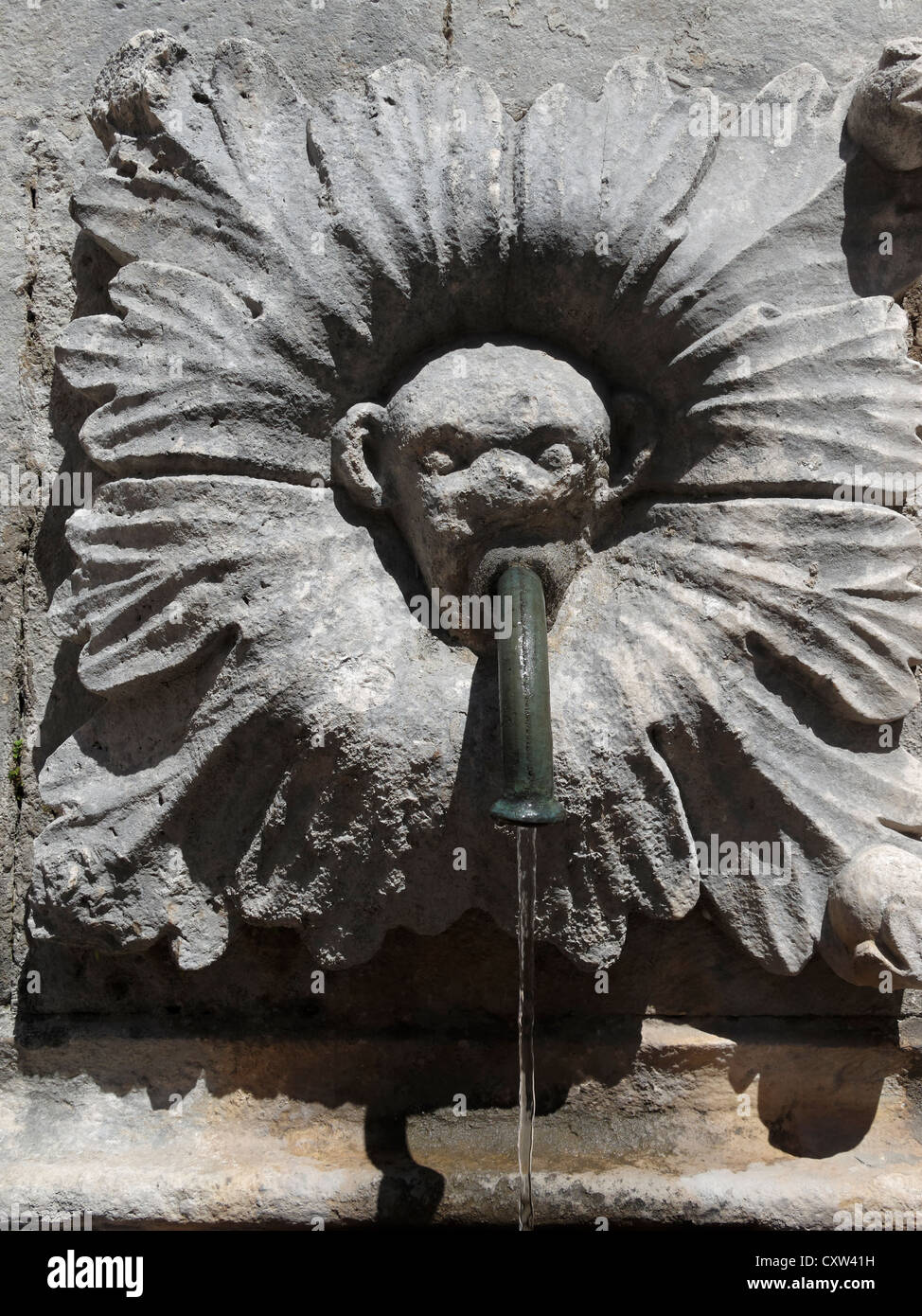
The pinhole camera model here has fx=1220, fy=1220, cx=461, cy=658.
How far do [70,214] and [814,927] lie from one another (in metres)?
1.53

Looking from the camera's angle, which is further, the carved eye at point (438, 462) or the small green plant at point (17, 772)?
the small green plant at point (17, 772)

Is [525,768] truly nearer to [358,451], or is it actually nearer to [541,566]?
[541,566]

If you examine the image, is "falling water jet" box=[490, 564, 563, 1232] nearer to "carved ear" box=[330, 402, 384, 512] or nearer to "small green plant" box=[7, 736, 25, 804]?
"carved ear" box=[330, 402, 384, 512]

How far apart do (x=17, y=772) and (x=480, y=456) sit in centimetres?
86

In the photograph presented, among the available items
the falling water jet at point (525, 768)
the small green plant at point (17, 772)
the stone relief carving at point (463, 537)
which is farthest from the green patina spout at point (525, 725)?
the small green plant at point (17, 772)

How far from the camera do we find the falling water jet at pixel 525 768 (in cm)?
150

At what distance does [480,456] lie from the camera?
1.69m

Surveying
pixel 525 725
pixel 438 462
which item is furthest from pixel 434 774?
pixel 438 462

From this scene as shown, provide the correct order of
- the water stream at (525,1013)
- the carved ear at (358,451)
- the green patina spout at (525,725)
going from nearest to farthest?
the green patina spout at (525,725) < the water stream at (525,1013) < the carved ear at (358,451)

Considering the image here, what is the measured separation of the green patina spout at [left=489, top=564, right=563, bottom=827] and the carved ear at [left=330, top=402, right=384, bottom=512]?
0.30 m

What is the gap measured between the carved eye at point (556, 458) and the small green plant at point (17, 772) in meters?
0.91

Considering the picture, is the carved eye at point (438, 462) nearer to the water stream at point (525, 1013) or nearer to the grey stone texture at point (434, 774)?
the grey stone texture at point (434, 774)

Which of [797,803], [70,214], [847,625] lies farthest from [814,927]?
[70,214]

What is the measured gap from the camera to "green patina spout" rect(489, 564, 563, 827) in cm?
150
